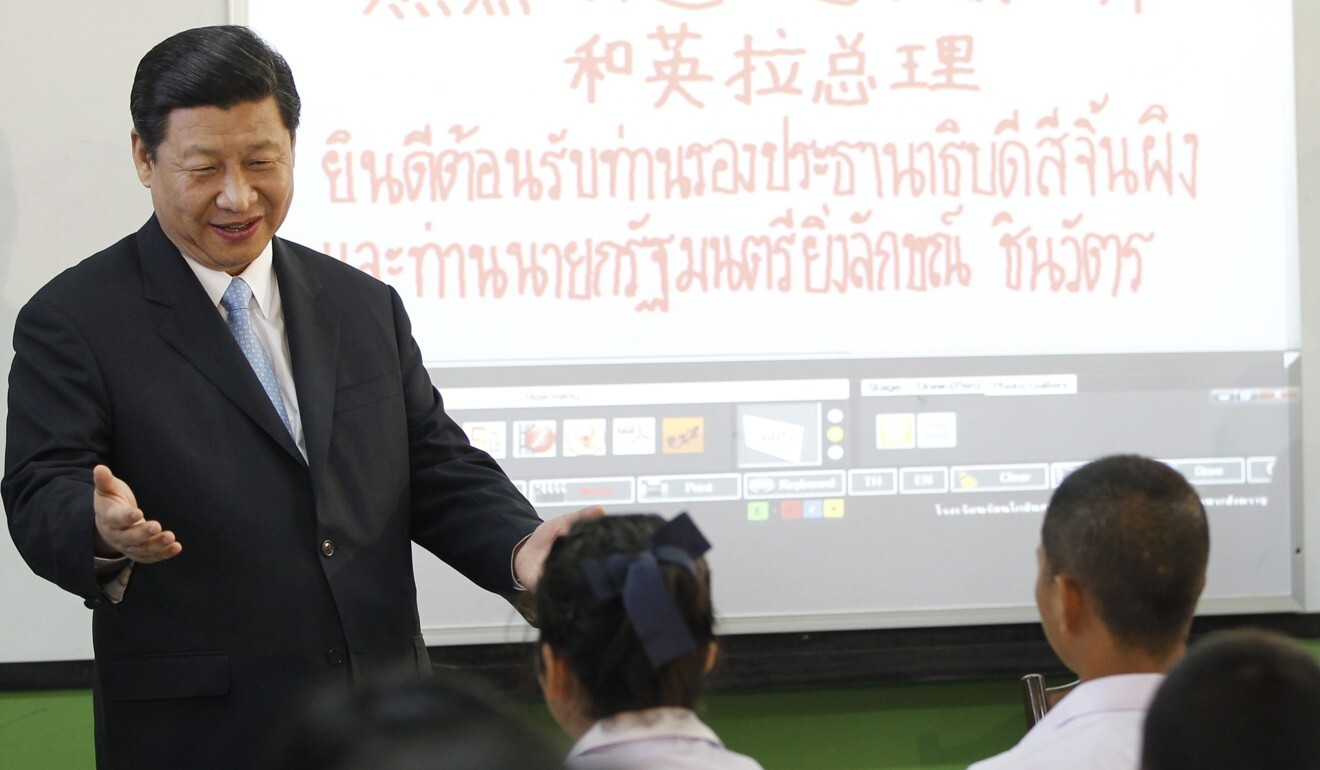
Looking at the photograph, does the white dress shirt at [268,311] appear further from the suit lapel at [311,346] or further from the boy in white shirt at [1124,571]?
the boy in white shirt at [1124,571]

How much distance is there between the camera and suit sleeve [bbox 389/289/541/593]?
186 cm

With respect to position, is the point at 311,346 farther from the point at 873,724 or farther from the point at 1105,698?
the point at 873,724

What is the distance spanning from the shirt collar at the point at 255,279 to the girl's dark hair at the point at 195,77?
0.16 m

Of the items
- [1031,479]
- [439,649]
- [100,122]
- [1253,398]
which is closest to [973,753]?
[1031,479]

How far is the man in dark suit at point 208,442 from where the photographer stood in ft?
5.48

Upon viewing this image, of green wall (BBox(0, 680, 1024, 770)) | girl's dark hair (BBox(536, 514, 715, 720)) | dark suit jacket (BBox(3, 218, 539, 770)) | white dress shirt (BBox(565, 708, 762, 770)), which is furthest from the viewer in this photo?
green wall (BBox(0, 680, 1024, 770))

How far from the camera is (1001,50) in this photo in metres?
2.67

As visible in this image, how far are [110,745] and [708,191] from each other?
1.47 metres

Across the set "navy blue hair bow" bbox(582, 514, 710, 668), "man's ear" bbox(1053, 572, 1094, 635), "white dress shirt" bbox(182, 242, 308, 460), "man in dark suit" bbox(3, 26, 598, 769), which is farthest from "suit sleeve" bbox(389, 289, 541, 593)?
"man's ear" bbox(1053, 572, 1094, 635)

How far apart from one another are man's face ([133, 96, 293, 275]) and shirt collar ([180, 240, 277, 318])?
0.04ft

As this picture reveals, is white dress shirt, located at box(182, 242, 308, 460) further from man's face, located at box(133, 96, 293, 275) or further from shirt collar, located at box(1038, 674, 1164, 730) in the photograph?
shirt collar, located at box(1038, 674, 1164, 730)

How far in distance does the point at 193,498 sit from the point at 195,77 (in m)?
0.53

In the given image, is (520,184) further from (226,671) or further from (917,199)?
(226,671)

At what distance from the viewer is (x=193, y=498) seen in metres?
1.68
